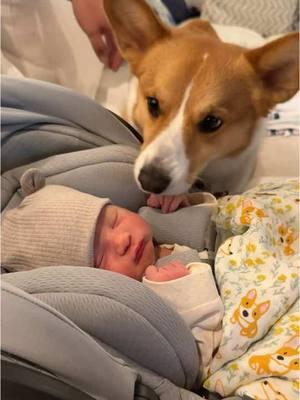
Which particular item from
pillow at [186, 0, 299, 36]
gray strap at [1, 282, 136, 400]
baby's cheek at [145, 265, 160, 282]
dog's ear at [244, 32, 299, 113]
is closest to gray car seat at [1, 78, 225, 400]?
gray strap at [1, 282, 136, 400]

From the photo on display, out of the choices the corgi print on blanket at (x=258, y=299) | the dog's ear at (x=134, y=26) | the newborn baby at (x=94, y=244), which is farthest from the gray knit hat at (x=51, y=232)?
the dog's ear at (x=134, y=26)

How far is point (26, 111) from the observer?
1.05m

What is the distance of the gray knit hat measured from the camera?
0.93 metres

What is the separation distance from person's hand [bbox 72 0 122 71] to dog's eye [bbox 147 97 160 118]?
0.45 metres

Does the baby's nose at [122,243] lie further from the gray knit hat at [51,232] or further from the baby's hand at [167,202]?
the baby's hand at [167,202]

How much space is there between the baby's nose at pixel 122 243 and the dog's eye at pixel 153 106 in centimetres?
32

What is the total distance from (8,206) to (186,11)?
1181 mm

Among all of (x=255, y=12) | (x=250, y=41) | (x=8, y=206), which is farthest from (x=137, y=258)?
(x=255, y=12)

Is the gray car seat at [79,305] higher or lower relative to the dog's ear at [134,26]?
lower

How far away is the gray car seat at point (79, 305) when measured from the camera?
604mm

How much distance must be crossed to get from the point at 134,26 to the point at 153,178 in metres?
0.40

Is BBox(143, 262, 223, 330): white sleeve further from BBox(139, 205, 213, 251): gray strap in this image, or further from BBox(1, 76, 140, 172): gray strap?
BBox(1, 76, 140, 172): gray strap

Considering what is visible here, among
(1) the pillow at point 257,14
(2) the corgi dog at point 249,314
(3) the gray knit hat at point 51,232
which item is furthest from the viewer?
(1) the pillow at point 257,14

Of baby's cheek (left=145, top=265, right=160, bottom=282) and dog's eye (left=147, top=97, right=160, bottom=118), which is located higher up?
dog's eye (left=147, top=97, right=160, bottom=118)
